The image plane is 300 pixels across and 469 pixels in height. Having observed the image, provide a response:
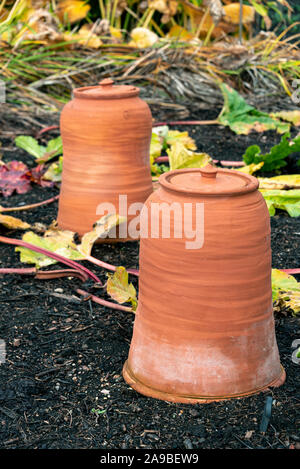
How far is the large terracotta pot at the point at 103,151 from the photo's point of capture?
10.5 ft

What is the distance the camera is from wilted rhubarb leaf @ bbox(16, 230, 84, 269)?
3.06 m

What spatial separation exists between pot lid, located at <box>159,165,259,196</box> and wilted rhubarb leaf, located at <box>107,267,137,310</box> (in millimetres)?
413

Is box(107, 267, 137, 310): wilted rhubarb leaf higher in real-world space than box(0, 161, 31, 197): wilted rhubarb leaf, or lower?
higher

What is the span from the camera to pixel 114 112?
3199mm

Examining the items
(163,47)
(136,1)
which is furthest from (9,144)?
(136,1)

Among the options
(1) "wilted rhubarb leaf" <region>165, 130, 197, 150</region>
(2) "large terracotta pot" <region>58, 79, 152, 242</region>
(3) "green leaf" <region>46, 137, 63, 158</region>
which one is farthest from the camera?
(1) "wilted rhubarb leaf" <region>165, 130, 197, 150</region>

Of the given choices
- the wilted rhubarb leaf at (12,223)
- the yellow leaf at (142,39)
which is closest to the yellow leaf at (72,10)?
the yellow leaf at (142,39)

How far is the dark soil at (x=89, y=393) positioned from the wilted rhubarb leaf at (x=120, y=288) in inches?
7.6

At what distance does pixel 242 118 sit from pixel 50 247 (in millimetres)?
2388

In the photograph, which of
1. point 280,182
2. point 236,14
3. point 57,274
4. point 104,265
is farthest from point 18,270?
point 236,14

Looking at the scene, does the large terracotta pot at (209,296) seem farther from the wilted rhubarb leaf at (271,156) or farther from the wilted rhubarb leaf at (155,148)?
the wilted rhubarb leaf at (155,148)

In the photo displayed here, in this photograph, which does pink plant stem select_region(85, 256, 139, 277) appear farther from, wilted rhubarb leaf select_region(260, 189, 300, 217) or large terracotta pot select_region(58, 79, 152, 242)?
wilted rhubarb leaf select_region(260, 189, 300, 217)

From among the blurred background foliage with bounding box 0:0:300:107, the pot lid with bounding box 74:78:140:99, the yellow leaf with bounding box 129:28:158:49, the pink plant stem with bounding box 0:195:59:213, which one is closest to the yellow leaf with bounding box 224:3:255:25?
the blurred background foliage with bounding box 0:0:300:107

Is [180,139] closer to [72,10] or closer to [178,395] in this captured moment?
[72,10]
